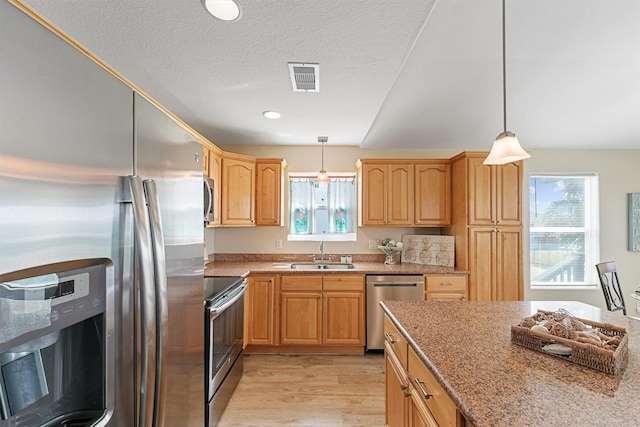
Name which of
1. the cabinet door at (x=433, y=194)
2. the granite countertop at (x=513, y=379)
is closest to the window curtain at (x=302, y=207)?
the cabinet door at (x=433, y=194)

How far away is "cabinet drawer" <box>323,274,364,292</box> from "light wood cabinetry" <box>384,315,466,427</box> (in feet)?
4.65

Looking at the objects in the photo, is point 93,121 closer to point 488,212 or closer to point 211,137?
point 211,137

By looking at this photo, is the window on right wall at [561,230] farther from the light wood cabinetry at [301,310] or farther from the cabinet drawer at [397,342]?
the cabinet drawer at [397,342]

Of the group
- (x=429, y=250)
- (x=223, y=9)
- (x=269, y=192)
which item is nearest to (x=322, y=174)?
(x=269, y=192)

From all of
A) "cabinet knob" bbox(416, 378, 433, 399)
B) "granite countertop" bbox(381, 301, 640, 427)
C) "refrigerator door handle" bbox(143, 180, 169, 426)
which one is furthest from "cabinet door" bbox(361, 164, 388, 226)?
"refrigerator door handle" bbox(143, 180, 169, 426)

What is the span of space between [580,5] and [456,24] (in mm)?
661

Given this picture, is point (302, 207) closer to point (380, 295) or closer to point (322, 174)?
point (322, 174)

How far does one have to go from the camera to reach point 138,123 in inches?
38.6

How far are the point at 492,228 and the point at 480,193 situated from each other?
0.40 metres

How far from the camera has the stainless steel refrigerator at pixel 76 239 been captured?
0.58 metres

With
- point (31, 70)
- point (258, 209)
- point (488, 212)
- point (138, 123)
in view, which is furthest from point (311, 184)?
point (31, 70)

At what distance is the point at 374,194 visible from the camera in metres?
3.83

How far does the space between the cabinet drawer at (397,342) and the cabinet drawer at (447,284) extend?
1.62 meters

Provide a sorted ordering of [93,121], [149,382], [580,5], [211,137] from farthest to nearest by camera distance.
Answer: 1. [211,137]
2. [580,5]
3. [149,382]
4. [93,121]
